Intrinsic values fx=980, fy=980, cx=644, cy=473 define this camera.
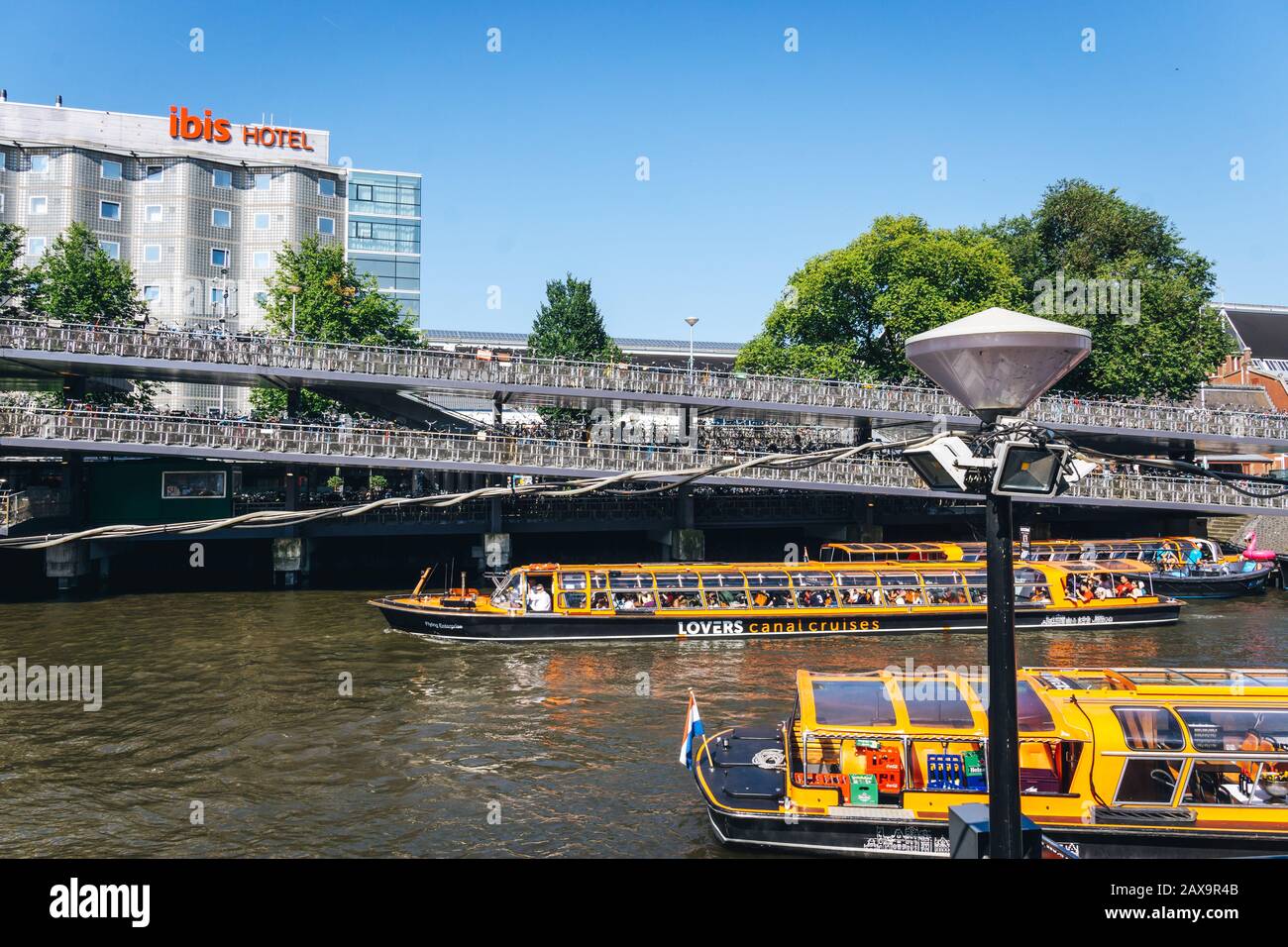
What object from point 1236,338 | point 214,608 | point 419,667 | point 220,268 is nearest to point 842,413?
point 419,667

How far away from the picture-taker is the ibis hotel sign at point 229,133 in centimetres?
7719

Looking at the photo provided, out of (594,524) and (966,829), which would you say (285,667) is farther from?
(966,829)

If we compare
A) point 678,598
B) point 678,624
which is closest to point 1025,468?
point 678,624


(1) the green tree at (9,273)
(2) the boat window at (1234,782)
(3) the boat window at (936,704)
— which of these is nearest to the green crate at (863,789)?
(3) the boat window at (936,704)

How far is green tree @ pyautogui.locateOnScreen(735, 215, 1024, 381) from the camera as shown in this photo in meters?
54.2

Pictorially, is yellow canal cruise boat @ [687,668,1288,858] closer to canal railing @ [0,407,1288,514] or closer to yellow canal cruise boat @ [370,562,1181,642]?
yellow canal cruise boat @ [370,562,1181,642]

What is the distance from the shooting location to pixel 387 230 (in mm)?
133125

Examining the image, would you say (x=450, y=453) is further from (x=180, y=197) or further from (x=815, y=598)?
(x=180, y=197)

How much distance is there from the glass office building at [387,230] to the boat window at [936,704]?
12413cm

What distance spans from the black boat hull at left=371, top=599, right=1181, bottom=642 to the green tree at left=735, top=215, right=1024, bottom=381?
2173 centimetres

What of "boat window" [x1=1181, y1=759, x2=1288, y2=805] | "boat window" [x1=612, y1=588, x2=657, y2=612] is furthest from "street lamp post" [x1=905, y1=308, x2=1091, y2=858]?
"boat window" [x1=612, y1=588, x2=657, y2=612]

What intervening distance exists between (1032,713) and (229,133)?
81.3 metres

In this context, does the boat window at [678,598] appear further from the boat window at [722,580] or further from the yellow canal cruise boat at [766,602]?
the boat window at [722,580]
